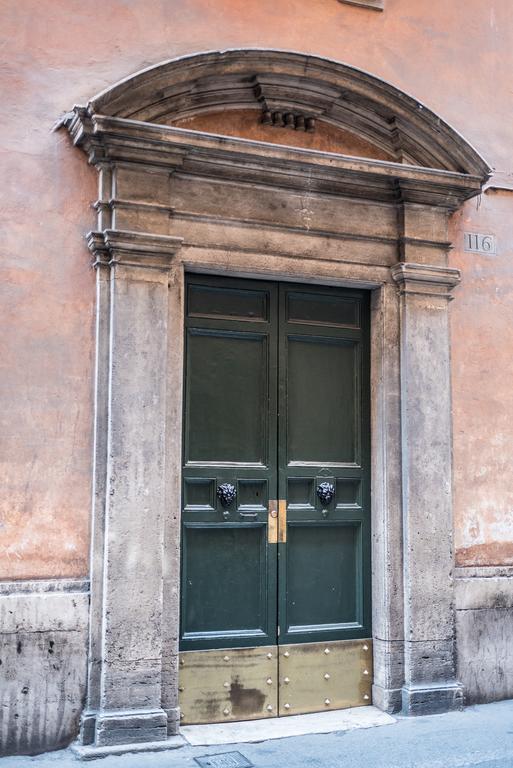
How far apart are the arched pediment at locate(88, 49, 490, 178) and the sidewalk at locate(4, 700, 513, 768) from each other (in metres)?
3.40

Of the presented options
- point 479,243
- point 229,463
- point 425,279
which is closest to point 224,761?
point 229,463

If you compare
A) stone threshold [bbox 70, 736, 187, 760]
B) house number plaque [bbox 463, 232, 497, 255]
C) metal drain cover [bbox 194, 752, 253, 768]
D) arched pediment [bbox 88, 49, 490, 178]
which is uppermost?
arched pediment [bbox 88, 49, 490, 178]

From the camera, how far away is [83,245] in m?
4.87

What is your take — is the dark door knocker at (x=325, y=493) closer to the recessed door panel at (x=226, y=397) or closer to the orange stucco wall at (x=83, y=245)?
the recessed door panel at (x=226, y=397)

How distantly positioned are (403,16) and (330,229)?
1659mm

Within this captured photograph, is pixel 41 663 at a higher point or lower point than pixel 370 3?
lower

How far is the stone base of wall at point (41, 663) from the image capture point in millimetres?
4477

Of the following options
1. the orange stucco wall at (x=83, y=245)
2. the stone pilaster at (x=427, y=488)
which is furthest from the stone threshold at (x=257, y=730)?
the orange stucco wall at (x=83, y=245)

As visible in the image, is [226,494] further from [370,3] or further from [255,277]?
[370,3]

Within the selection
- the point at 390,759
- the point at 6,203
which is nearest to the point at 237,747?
the point at 390,759

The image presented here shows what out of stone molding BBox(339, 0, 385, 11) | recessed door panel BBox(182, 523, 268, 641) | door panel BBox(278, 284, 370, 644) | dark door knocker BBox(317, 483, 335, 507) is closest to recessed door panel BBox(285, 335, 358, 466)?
door panel BBox(278, 284, 370, 644)

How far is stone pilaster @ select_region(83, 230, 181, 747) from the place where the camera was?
461 centimetres

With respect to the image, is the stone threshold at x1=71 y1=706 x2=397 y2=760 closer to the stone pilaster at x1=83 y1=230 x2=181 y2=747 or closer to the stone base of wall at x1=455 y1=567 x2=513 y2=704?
the stone pilaster at x1=83 y1=230 x2=181 y2=747

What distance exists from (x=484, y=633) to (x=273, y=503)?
5.34ft
